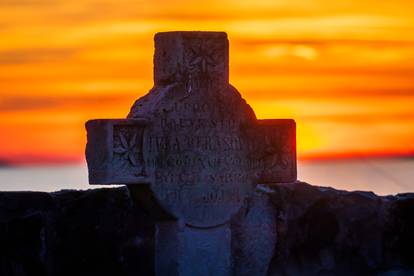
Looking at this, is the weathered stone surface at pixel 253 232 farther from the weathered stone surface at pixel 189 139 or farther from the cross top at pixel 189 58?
the cross top at pixel 189 58

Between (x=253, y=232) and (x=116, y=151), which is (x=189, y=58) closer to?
(x=116, y=151)

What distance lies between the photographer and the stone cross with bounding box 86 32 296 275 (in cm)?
1328

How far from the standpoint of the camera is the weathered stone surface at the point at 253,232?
543 inches

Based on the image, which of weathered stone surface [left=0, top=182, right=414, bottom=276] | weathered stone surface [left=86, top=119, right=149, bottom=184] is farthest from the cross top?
weathered stone surface [left=0, top=182, right=414, bottom=276]

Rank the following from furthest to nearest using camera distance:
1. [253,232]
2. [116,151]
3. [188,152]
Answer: [253,232]
[188,152]
[116,151]

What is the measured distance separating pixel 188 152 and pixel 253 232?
4.28 feet

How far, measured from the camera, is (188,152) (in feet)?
44.4

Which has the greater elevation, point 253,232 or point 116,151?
point 116,151

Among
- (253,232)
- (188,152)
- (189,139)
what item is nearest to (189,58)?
(189,139)

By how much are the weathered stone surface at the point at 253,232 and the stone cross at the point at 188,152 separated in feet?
1.42

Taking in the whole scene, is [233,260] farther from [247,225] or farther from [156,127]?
[156,127]

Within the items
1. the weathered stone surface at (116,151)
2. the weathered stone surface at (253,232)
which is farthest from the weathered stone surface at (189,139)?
the weathered stone surface at (253,232)

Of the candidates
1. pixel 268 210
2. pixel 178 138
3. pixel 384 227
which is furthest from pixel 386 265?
pixel 178 138

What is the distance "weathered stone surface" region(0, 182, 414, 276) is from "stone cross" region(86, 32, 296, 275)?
17.0 inches
